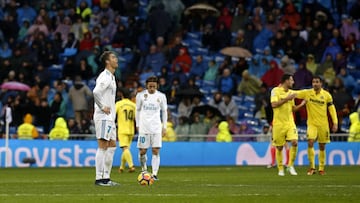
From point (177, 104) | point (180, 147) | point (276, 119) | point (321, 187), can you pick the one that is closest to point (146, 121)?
point (276, 119)

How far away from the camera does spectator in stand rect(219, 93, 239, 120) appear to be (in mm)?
37409

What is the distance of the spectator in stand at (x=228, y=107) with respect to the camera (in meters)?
37.4

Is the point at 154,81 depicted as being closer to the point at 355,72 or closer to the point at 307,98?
the point at 307,98

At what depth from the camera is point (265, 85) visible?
38531 mm

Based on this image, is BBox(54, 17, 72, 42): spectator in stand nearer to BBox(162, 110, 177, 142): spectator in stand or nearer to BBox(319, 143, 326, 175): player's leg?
BBox(162, 110, 177, 142): spectator in stand

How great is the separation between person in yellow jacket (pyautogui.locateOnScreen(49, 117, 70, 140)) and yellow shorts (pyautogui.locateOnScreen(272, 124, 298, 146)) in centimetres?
1144

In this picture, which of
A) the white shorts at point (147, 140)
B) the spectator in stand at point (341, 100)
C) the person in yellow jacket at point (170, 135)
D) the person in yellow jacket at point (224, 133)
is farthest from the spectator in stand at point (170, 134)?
the white shorts at point (147, 140)

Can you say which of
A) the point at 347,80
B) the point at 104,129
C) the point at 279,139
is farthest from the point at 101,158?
the point at 347,80

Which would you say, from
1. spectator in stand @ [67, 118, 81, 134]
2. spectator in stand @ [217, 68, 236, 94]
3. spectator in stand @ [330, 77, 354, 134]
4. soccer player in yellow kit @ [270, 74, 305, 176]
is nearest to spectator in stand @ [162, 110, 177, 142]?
spectator in stand @ [67, 118, 81, 134]

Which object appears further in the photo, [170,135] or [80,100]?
[80,100]

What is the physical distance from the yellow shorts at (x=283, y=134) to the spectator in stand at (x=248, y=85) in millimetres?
12910

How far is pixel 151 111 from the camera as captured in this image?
23.9m

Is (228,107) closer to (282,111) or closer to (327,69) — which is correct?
(327,69)

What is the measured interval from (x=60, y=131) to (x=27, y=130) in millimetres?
1364
